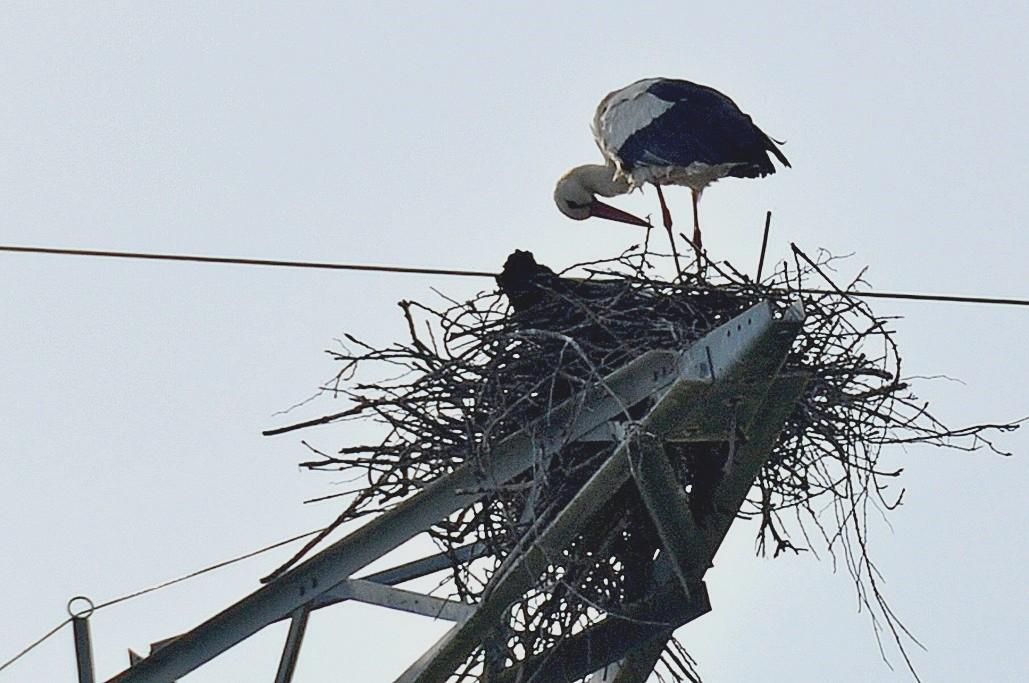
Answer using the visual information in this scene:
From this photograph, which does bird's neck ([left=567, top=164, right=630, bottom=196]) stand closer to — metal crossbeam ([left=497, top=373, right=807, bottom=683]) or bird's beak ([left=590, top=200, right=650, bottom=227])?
bird's beak ([left=590, top=200, right=650, bottom=227])

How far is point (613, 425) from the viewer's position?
644 cm

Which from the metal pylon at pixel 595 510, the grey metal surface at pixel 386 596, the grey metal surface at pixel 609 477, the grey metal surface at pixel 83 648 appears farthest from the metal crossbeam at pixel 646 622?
the grey metal surface at pixel 83 648

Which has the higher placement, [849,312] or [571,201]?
[571,201]

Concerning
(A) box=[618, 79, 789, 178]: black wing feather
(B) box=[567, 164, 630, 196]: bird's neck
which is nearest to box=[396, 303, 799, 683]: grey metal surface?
(A) box=[618, 79, 789, 178]: black wing feather

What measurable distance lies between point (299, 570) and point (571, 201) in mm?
4523

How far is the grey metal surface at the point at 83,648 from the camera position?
5871 millimetres

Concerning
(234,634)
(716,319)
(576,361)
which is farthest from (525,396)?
(234,634)

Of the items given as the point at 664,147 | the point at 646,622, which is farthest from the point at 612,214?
the point at 646,622

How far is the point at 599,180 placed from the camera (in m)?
10.3

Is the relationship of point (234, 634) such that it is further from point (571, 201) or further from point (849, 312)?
point (571, 201)

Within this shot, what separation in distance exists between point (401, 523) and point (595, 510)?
1.95ft

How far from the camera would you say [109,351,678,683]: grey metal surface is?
605 centimetres

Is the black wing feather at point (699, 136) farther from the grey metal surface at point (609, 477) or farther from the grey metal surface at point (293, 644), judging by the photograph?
the grey metal surface at point (293, 644)

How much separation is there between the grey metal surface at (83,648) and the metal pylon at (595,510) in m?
0.09
